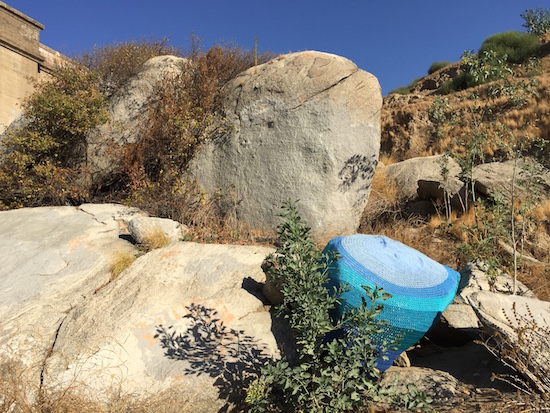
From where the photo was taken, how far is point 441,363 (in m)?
3.64

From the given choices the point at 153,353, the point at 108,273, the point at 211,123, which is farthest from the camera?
the point at 211,123

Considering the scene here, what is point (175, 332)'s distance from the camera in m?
3.52

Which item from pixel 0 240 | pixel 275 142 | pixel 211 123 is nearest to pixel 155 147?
pixel 211 123

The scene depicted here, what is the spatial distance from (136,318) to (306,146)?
3.29 metres

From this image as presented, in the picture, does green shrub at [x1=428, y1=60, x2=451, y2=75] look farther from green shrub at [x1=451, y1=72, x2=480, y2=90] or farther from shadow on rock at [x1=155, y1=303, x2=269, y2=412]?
shadow on rock at [x1=155, y1=303, x2=269, y2=412]

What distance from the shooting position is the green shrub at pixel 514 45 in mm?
19797

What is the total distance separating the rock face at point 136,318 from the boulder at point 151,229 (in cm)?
20

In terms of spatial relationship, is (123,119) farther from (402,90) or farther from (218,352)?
(402,90)

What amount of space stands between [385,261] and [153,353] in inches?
79.7

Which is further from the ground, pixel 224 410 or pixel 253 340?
pixel 253 340

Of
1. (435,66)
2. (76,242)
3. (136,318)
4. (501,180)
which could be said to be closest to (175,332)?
(136,318)

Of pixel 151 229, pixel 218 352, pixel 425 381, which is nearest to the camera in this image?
pixel 425 381

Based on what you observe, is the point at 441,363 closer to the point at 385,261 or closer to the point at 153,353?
the point at 385,261

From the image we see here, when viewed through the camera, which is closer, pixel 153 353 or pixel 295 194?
pixel 153 353
